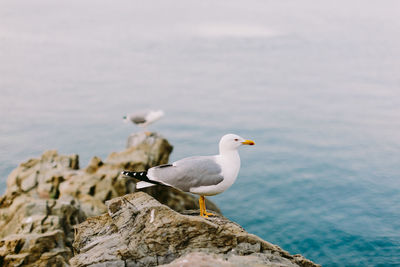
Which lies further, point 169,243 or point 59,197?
point 59,197

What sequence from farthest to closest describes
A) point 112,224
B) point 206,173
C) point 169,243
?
1. point 206,173
2. point 112,224
3. point 169,243

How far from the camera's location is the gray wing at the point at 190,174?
735cm

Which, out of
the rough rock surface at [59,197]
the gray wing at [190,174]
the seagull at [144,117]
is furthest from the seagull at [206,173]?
the seagull at [144,117]

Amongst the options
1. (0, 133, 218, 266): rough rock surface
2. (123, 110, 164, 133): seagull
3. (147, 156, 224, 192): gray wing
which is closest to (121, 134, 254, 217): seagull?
(147, 156, 224, 192): gray wing

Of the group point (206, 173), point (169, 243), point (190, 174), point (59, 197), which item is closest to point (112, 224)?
point (169, 243)

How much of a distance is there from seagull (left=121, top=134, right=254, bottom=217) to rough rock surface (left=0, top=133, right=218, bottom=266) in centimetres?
414

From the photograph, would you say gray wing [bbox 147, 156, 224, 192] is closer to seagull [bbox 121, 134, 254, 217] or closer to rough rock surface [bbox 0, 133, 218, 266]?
seagull [bbox 121, 134, 254, 217]

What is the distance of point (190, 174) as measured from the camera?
7441 millimetres

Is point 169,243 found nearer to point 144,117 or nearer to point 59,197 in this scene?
point 59,197

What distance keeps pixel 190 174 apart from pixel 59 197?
27.1ft

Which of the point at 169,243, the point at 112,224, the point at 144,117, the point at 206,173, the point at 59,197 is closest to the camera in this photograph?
the point at 169,243

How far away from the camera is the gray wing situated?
7.35 metres

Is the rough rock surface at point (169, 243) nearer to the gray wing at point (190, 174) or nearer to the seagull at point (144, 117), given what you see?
the gray wing at point (190, 174)

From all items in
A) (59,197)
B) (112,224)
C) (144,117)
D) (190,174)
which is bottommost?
(59,197)
